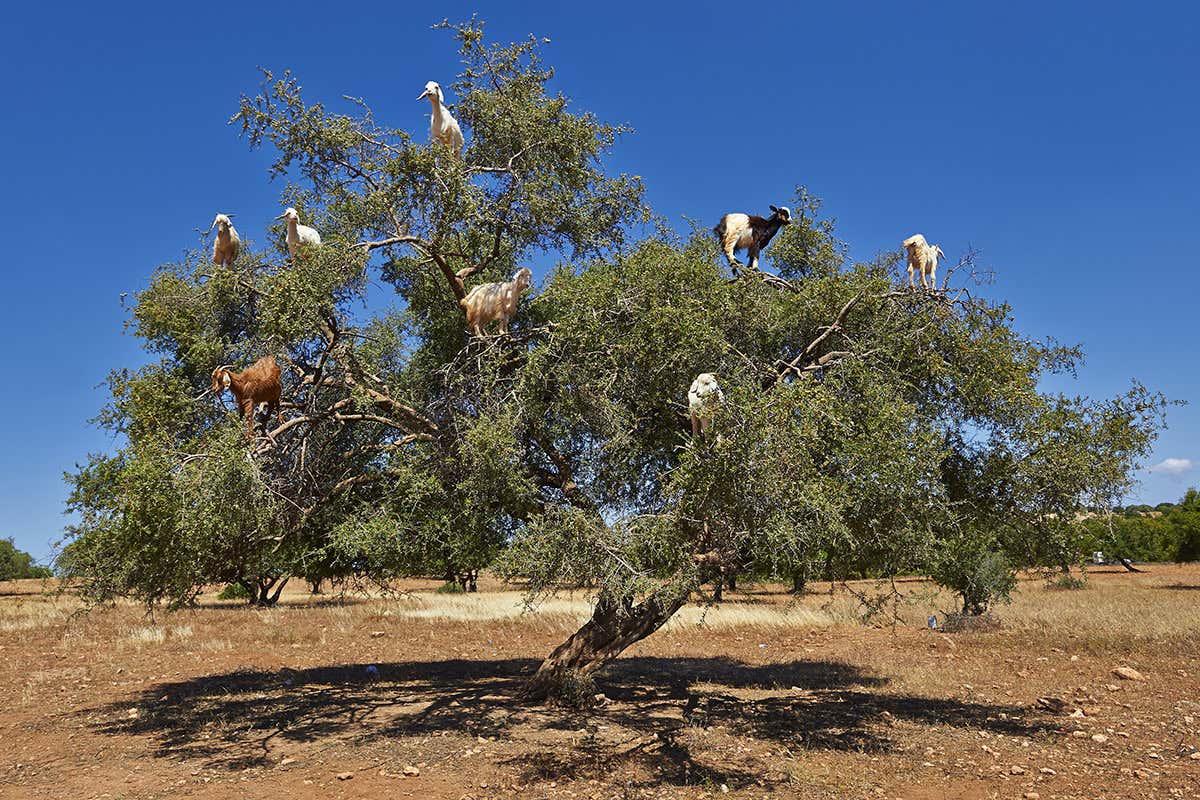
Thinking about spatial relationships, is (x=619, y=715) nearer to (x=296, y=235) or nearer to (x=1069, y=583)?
(x=296, y=235)

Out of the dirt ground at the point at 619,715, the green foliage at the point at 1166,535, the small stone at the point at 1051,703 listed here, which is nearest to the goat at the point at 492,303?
the dirt ground at the point at 619,715

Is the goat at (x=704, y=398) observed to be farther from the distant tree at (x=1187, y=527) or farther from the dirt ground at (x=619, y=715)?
the distant tree at (x=1187, y=527)

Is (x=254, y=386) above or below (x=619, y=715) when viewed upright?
above

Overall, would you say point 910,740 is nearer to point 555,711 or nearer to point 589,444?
point 555,711

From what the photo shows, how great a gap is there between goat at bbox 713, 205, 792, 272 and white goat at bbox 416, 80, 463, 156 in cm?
392

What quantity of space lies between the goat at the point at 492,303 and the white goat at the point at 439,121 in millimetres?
1759

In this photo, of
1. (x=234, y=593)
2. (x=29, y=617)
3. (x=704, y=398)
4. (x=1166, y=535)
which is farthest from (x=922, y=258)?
(x=1166, y=535)

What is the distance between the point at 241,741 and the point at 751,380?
26.3 feet

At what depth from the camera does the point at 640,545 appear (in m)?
8.39

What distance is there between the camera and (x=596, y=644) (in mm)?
11773

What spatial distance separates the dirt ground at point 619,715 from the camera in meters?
8.43

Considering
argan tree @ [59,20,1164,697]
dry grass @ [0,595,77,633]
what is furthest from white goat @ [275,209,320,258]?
dry grass @ [0,595,77,633]

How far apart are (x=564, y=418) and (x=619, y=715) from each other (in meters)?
4.60

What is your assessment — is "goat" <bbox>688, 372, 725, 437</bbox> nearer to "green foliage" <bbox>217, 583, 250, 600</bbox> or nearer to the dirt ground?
the dirt ground
